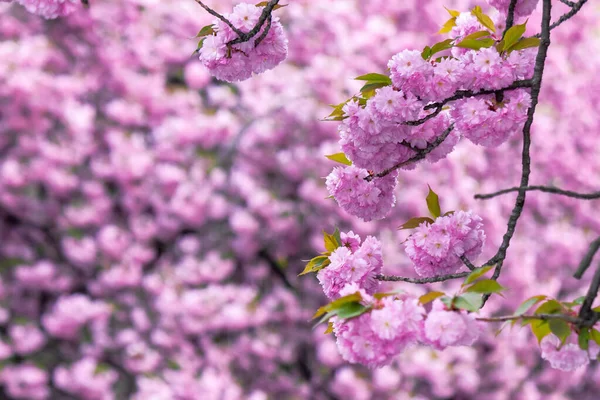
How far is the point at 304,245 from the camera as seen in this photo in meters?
4.36

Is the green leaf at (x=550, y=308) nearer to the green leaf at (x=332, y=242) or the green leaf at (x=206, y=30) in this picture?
the green leaf at (x=332, y=242)

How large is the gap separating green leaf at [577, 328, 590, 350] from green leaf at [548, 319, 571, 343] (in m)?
0.02

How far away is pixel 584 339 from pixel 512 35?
1.81ft

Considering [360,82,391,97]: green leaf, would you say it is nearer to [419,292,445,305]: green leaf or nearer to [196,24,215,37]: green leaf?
[196,24,215,37]: green leaf

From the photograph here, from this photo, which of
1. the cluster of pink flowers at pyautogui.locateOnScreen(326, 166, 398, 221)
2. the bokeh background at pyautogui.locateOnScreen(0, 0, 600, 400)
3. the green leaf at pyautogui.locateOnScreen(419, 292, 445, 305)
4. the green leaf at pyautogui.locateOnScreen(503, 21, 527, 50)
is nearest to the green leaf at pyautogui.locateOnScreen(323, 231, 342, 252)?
the cluster of pink flowers at pyautogui.locateOnScreen(326, 166, 398, 221)

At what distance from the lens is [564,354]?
4.18ft

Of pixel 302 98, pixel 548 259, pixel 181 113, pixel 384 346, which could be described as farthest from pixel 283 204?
pixel 384 346

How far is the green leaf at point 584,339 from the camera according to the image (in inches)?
45.6

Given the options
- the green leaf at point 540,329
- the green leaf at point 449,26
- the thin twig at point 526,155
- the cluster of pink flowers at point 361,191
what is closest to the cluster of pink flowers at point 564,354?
the green leaf at point 540,329

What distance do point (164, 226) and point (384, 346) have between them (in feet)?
11.6

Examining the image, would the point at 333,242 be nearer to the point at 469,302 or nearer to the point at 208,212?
the point at 469,302

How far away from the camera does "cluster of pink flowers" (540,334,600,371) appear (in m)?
1.26

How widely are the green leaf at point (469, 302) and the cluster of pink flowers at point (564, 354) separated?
21 cm

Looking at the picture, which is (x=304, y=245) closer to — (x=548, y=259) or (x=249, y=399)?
(x=249, y=399)
